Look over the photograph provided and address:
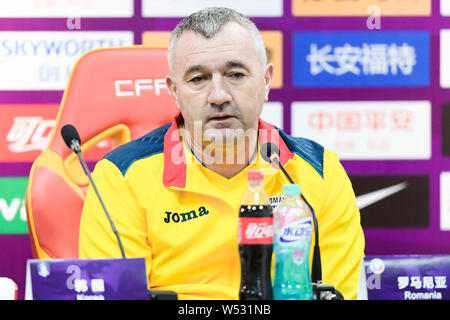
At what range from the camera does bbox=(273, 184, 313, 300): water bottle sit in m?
0.99

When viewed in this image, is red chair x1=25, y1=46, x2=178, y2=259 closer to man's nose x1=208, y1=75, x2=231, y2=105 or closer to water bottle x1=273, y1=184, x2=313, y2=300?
man's nose x1=208, y1=75, x2=231, y2=105

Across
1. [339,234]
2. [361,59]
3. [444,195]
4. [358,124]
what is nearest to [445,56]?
[361,59]

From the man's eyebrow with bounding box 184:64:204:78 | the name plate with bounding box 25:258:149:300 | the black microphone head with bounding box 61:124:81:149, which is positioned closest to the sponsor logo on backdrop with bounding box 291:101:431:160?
the man's eyebrow with bounding box 184:64:204:78

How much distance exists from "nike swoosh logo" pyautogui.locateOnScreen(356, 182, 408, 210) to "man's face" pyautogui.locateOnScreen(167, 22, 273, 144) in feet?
3.55

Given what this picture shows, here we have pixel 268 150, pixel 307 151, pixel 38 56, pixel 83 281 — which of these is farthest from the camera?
pixel 38 56

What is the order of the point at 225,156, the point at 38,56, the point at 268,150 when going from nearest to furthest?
the point at 268,150
the point at 225,156
the point at 38,56

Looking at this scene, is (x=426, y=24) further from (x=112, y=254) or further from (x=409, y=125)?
(x=112, y=254)

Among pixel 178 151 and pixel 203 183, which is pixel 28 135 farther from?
pixel 203 183

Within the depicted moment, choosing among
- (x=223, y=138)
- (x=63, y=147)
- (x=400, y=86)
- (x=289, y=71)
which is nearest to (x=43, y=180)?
(x=63, y=147)

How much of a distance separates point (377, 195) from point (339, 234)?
3.12ft

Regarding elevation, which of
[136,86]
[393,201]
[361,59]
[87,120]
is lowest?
[393,201]

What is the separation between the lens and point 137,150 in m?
1.49

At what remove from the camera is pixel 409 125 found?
2346mm

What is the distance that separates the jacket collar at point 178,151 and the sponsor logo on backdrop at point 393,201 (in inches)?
36.9
